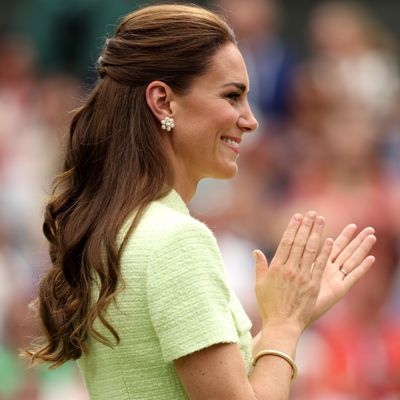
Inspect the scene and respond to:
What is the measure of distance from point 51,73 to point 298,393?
4.63 meters

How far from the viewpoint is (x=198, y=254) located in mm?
2885

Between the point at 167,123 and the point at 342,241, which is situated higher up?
the point at 167,123

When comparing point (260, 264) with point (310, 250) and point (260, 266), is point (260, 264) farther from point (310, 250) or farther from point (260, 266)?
point (310, 250)

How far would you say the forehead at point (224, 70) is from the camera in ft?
10.5

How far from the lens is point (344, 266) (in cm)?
342

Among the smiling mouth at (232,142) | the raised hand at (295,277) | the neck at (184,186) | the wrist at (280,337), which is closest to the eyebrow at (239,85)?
the smiling mouth at (232,142)

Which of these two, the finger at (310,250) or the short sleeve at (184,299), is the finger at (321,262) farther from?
the short sleeve at (184,299)

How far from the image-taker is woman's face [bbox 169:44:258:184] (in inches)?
125

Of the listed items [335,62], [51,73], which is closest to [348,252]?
[335,62]

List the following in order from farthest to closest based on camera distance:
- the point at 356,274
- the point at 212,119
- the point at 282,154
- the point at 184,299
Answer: the point at 282,154 < the point at 356,274 < the point at 212,119 < the point at 184,299

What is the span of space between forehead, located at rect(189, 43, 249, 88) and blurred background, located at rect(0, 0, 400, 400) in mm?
2056

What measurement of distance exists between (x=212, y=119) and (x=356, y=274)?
0.59 metres

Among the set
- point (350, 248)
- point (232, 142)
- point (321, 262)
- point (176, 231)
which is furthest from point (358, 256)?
point (176, 231)

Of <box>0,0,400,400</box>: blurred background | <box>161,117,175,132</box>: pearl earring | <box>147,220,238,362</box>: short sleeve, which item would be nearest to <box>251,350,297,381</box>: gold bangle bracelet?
<box>147,220,238,362</box>: short sleeve
